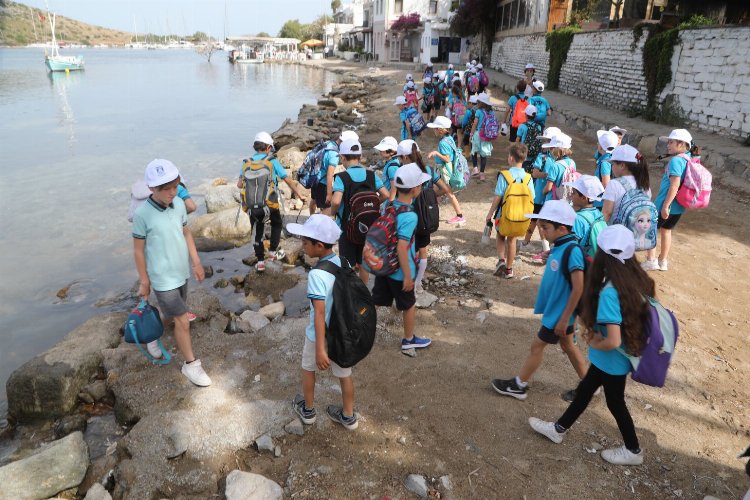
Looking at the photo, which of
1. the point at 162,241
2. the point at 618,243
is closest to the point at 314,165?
the point at 162,241

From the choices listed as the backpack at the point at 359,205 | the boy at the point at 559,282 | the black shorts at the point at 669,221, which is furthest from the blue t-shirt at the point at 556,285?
the black shorts at the point at 669,221

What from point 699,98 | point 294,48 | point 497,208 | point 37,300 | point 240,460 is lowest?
point 37,300

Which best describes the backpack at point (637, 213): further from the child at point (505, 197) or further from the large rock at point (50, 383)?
the large rock at point (50, 383)

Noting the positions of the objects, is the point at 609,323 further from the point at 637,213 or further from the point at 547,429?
the point at 637,213

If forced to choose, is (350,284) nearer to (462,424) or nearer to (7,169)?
(462,424)

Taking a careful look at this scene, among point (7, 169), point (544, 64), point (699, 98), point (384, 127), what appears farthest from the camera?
point (544, 64)

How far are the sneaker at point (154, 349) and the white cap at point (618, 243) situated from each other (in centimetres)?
406

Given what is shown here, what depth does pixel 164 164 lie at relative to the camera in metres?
3.82

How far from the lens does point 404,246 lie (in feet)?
13.0

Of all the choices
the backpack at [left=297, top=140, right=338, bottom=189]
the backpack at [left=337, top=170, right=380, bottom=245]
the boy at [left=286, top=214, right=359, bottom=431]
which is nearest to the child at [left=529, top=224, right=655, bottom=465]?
the boy at [left=286, top=214, right=359, bottom=431]

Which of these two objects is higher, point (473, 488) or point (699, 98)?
point (699, 98)

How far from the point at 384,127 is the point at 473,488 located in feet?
55.8

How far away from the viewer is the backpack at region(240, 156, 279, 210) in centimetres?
624

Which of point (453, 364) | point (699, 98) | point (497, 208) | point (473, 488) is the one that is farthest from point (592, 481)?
point (699, 98)
